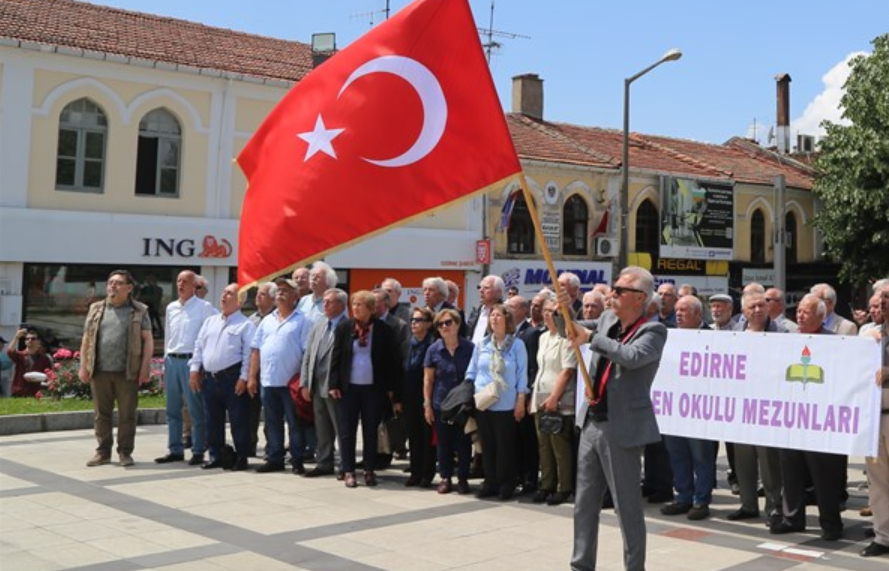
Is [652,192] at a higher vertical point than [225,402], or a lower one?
higher

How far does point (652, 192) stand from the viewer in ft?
109

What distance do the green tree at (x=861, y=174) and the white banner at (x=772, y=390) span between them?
76.3ft

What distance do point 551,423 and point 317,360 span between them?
267 cm

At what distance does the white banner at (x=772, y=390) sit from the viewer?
743 cm

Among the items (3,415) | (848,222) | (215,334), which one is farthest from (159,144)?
(848,222)

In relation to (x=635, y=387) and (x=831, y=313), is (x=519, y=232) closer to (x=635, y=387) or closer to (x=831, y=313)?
(x=831, y=313)

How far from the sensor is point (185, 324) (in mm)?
10664

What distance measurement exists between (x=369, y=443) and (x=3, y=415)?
589 centimetres

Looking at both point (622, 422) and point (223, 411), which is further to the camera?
point (223, 411)

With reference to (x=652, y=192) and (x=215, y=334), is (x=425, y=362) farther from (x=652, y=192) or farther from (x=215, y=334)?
(x=652, y=192)

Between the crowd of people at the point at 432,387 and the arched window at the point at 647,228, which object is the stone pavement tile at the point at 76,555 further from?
the arched window at the point at 647,228

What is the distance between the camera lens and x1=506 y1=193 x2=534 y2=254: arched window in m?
30.1

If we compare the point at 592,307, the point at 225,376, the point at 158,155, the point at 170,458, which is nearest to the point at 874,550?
the point at 592,307

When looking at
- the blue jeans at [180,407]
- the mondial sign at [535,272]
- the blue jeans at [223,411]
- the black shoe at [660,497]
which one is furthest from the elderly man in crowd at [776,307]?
the mondial sign at [535,272]
